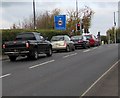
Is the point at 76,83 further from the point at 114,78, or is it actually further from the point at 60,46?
the point at 60,46

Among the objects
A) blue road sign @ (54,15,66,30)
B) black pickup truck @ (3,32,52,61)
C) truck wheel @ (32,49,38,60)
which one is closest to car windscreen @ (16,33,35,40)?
black pickup truck @ (3,32,52,61)

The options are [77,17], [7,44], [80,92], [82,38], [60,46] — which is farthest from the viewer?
[77,17]

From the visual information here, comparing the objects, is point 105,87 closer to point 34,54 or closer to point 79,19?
point 34,54

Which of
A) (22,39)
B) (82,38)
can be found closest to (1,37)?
(22,39)

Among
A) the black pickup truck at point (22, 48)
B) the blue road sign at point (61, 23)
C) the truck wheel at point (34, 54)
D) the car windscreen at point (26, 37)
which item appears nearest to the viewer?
the black pickup truck at point (22, 48)

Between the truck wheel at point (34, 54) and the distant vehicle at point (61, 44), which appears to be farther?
the distant vehicle at point (61, 44)

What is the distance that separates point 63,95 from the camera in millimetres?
10094

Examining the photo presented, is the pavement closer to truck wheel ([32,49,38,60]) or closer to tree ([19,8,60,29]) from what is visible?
truck wheel ([32,49,38,60])

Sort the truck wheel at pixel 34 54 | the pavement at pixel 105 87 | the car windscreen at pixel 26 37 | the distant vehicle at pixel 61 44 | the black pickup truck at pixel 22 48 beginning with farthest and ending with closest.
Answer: the distant vehicle at pixel 61 44, the car windscreen at pixel 26 37, the truck wheel at pixel 34 54, the black pickup truck at pixel 22 48, the pavement at pixel 105 87

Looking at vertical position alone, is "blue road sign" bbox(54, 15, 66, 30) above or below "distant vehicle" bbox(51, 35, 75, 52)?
above

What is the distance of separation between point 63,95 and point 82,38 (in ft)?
100

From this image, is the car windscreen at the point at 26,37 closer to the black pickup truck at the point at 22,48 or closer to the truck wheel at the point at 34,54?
the black pickup truck at the point at 22,48

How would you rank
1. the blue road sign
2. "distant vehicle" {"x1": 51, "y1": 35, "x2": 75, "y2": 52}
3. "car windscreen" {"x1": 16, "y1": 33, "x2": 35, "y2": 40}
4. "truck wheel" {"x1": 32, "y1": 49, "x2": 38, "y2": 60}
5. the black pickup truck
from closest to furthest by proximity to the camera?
the black pickup truck → "truck wheel" {"x1": 32, "y1": 49, "x2": 38, "y2": 60} → "car windscreen" {"x1": 16, "y1": 33, "x2": 35, "y2": 40} → "distant vehicle" {"x1": 51, "y1": 35, "x2": 75, "y2": 52} → the blue road sign

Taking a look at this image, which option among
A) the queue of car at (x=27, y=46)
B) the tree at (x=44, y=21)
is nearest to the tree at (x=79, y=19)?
the tree at (x=44, y=21)
